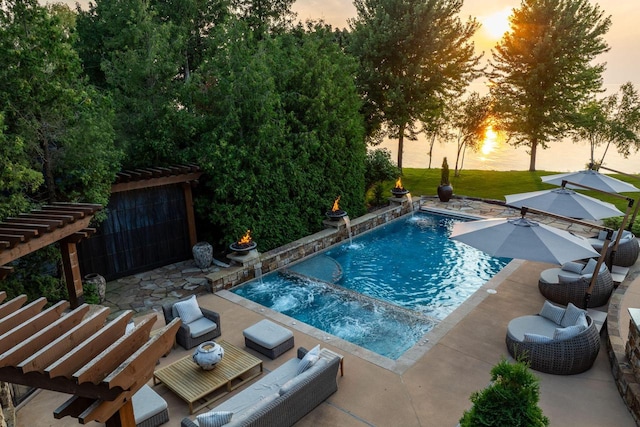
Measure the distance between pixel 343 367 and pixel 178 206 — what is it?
8037 mm

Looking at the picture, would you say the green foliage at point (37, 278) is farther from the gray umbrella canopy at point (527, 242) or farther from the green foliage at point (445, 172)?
the green foliage at point (445, 172)

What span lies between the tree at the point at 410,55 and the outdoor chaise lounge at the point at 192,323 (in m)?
16.9

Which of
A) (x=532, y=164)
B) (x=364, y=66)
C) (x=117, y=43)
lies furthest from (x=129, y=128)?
(x=532, y=164)

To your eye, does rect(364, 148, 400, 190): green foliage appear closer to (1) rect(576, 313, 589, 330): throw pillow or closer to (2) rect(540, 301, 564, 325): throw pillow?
(2) rect(540, 301, 564, 325): throw pillow

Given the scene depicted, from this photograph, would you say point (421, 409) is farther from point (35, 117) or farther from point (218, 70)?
point (218, 70)

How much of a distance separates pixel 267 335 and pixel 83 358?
17.3ft

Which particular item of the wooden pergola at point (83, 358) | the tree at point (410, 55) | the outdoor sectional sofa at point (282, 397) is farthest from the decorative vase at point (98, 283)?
the tree at point (410, 55)

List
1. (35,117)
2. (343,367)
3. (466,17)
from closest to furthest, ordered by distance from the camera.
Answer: (343,367), (35,117), (466,17)

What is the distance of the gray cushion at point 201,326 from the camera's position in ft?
27.3

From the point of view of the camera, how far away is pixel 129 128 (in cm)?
1359

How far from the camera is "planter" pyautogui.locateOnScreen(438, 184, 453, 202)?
2039 centimetres

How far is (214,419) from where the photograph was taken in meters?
5.47

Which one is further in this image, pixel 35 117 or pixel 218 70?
pixel 218 70

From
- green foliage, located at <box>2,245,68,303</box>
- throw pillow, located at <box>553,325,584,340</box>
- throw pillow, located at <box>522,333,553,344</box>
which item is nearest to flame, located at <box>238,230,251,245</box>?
green foliage, located at <box>2,245,68,303</box>
